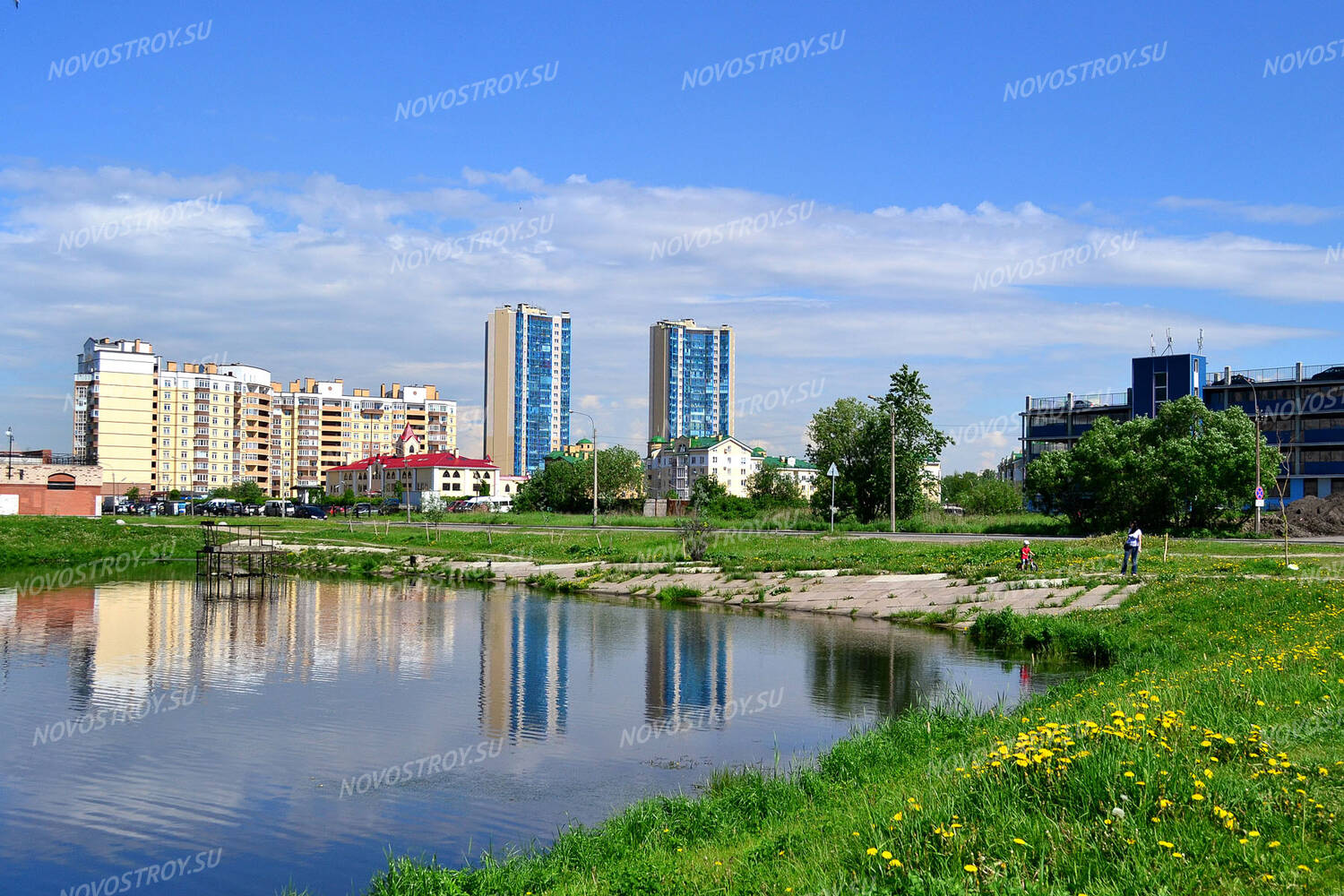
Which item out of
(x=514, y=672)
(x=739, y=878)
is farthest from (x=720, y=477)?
(x=739, y=878)

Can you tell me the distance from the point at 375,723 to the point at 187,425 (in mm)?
169549

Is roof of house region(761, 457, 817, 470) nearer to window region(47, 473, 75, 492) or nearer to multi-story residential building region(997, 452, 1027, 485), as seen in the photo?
multi-story residential building region(997, 452, 1027, 485)

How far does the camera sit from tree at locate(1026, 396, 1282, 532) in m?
57.1

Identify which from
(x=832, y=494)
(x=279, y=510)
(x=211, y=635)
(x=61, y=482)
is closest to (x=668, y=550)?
(x=832, y=494)

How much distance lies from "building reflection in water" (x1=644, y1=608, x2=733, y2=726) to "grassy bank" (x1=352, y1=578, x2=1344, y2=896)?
5820 mm

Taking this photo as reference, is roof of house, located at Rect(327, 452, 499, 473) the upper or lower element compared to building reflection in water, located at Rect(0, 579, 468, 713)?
upper

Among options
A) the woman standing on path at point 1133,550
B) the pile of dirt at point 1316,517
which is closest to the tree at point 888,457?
the pile of dirt at point 1316,517

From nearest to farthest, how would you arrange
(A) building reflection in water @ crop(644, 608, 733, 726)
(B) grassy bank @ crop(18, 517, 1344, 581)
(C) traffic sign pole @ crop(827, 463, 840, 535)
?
1. (A) building reflection in water @ crop(644, 608, 733, 726)
2. (B) grassy bank @ crop(18, 517, 1344, 581)
3. (C) traffic sign pole @ crop(827, 463, 840, 535)

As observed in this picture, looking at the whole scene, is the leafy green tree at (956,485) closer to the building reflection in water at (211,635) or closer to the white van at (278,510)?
the white van at (278,510)

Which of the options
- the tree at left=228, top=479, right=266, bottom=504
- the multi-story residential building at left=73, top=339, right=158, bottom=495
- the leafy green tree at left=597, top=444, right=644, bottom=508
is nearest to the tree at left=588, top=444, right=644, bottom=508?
the leafy green tree at left=597, top=444, right=644, bottom=508

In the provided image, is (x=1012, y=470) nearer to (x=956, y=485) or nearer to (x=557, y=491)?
(x=956, y=485)

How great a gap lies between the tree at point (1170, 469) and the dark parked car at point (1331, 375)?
3426 cm

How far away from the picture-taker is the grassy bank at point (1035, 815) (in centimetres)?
744

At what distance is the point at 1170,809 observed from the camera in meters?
8.02
